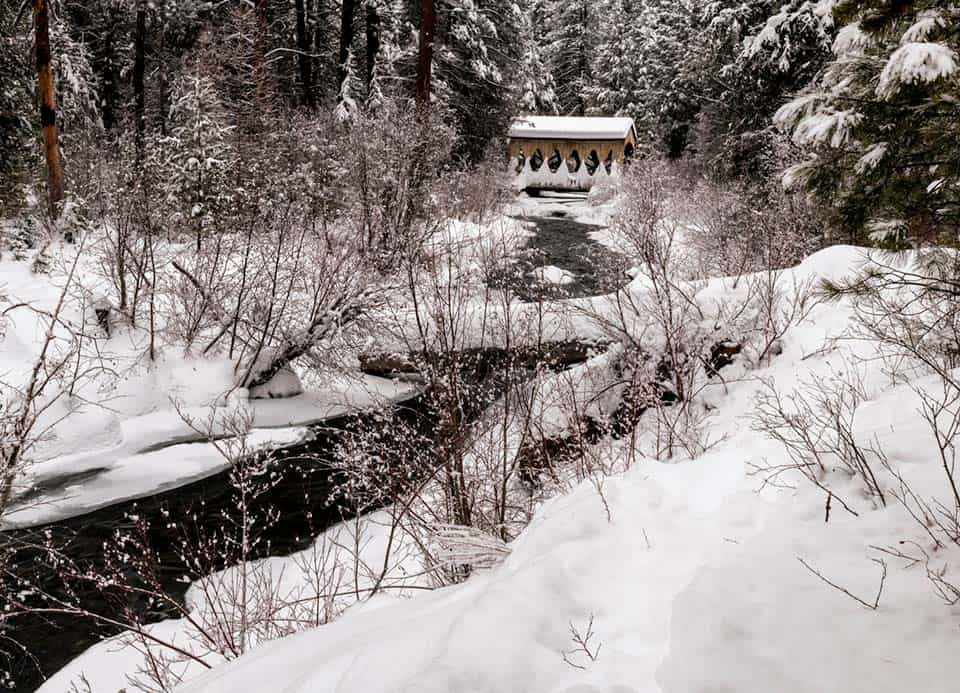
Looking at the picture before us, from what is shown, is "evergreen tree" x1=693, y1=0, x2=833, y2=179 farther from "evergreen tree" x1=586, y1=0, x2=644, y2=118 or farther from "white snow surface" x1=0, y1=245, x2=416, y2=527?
"evergreen tree" x1=586, y1=0, x2=644, y2=118

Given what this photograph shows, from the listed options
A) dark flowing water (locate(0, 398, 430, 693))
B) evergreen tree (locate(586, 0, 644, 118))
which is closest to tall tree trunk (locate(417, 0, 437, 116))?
dark flowing water (locate(0, 398, 430, 693))

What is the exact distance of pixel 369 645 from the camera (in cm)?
327

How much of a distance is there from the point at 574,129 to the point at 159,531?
32.1 meters

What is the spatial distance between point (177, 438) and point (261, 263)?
3.47 meters

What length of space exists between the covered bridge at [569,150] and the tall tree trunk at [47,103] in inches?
984

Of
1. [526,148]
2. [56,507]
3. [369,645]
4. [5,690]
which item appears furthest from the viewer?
[526,148]

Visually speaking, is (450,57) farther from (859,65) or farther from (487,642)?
Answer: (487,642)

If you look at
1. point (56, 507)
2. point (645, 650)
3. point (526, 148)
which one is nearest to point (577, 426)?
point (645, 650)

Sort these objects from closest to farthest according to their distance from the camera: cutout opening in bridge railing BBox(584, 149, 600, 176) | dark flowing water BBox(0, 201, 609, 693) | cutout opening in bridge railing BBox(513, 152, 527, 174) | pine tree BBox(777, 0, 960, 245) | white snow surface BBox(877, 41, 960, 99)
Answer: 1. white snow surface BBox(877, 41, 960, 99)
2. pine tree BBox(777, 0, 960, 245)
3. dark flowing water BBox(0, 201, 609, 693)
4. cutout opening in bridge railing BBox(584, 149, 600, 176)
5. cutout opening in bridge railing BBox(513, 152, 527, 174)

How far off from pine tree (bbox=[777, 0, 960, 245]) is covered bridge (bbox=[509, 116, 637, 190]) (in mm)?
32514

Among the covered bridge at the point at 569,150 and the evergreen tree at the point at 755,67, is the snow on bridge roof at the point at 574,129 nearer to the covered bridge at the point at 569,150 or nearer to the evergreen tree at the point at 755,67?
the covered bridge at the point at 569,150

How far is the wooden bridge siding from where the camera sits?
118 feet

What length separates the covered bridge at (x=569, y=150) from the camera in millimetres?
35719

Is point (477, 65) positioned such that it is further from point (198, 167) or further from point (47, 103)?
point (47, 103)
